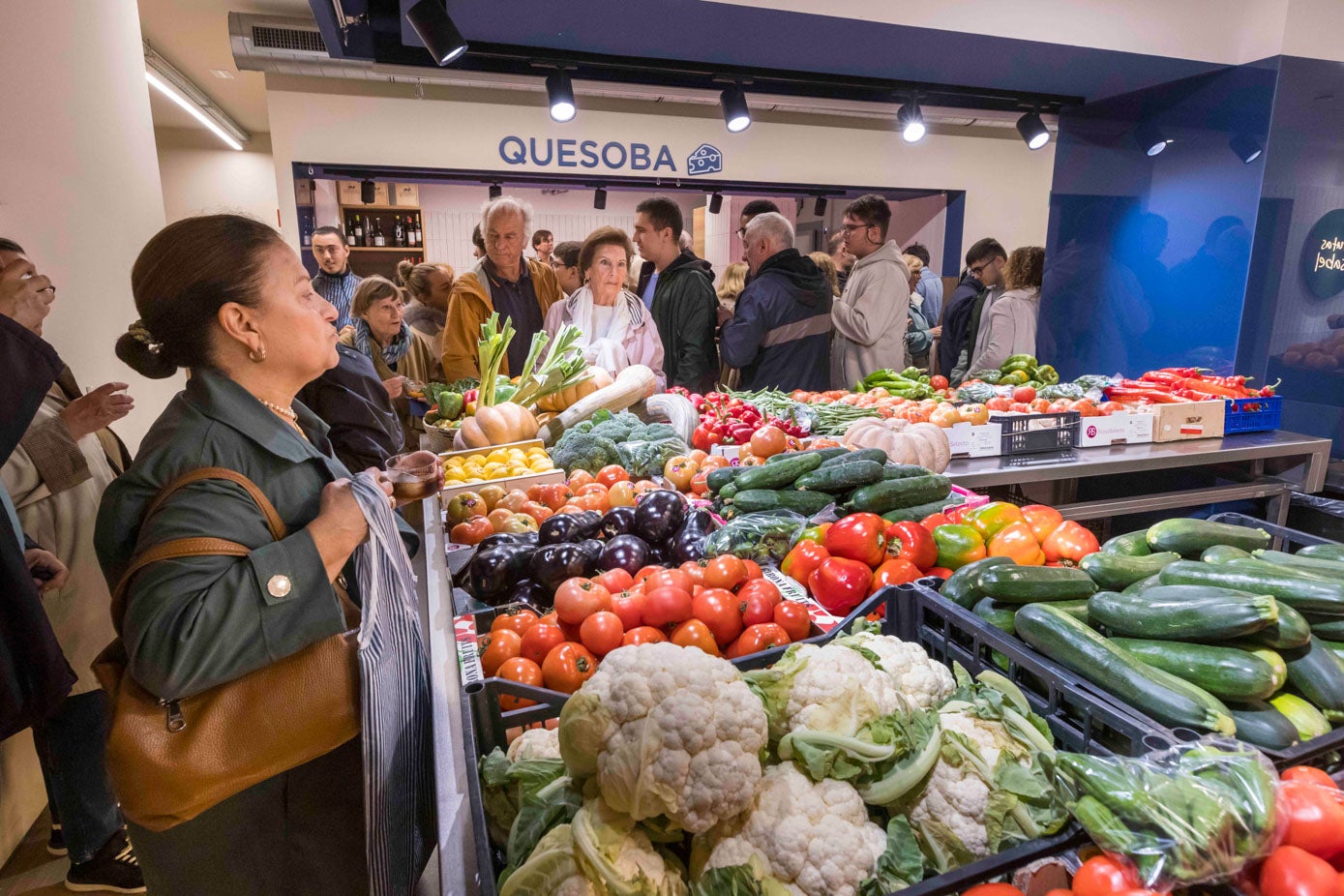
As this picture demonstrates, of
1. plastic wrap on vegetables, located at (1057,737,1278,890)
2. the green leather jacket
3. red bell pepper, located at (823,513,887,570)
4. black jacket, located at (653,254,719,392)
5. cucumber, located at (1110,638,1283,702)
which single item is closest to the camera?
plastic wrap on vegetables, located at (1057,737,1278,890)

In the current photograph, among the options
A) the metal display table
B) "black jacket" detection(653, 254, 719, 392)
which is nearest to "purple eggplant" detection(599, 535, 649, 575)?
Answer: the metal display table

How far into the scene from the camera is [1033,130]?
19.1 ft

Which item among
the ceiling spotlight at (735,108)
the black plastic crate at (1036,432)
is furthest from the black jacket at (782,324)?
the black plastic crate at (1036,432)

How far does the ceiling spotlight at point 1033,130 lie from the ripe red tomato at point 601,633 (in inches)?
229

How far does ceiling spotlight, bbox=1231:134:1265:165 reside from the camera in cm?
466

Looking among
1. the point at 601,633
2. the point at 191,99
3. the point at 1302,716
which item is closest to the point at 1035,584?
the point at 1302,716

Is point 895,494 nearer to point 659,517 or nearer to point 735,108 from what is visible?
point 659,517

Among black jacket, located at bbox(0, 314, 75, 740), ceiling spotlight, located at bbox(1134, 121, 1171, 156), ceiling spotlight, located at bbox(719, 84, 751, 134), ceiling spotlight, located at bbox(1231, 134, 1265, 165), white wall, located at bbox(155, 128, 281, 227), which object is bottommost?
black jacket, located at bbox(0, 314, 75, 740)

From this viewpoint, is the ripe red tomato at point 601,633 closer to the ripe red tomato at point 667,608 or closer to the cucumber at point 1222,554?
the ripe red tomato at point 667,608

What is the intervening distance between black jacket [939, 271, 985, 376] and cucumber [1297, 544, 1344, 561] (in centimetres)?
516

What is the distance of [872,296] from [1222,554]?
3976mm

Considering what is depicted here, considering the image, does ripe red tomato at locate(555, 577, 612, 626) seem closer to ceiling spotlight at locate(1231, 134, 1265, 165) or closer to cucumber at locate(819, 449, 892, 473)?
cucumber at locate(819, 449, 892, 473)

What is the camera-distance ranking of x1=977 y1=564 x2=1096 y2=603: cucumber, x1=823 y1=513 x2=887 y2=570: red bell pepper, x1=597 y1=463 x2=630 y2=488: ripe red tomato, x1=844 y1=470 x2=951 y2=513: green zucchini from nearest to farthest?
1. x1=977 y1=564 x2=1096 y2=603: cucumber
2. x1=823 y1=513 x2=887 y2=570: red bell pepper
3. x1=844 y1=470 x2=951 y2=513: green zucchini
4. x1=597 y1=463 x2=630 y2=488: ripe red tomato

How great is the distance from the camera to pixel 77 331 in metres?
3.40
